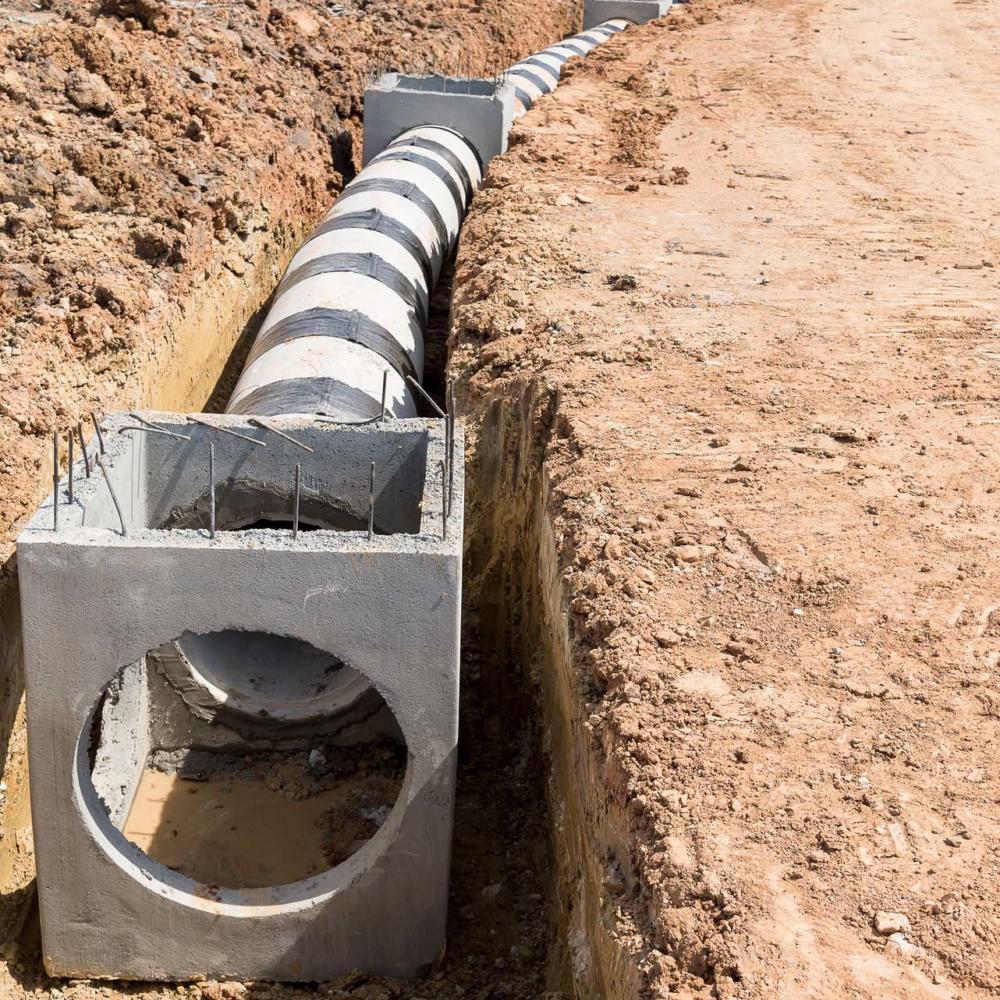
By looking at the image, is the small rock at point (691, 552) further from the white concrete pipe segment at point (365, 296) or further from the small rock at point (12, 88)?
the small rock at point (12, 88)

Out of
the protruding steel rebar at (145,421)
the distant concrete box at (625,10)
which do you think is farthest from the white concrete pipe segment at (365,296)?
the distant concrete box at (625,10)

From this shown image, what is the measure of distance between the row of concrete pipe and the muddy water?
2620mm

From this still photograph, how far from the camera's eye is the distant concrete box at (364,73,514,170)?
1409 centimetres

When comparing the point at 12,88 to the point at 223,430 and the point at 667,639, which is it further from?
the point at 667,639

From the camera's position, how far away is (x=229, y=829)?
7.55 metres

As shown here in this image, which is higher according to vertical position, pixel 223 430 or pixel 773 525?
pixel 223 430

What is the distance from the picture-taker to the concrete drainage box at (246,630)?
5262mm

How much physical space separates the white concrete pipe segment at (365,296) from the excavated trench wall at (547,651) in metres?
0.93

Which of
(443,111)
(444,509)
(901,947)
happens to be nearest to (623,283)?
(444,509)

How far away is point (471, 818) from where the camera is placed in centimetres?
722

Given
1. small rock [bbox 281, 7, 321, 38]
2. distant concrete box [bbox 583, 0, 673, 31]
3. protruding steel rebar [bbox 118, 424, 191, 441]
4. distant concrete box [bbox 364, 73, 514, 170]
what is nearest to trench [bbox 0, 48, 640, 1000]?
protruding steel rebar [bbox 118, 424, 191, 441]

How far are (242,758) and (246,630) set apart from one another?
2099mm

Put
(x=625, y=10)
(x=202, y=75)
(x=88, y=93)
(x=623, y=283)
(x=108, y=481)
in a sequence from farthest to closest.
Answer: (x=625, y=10) → (x=202, y=75) → (x=88, y=93) → (x=623, y=283) → (x=108, y=481)

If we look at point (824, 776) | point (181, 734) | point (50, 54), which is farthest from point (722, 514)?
point (50, 54)
